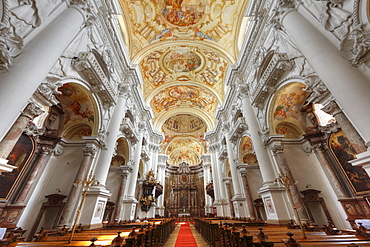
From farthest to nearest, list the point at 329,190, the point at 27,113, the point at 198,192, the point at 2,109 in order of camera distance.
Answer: the point at 198,192 < the point at 329,190 < the point at 27,113 < the point at 2,109

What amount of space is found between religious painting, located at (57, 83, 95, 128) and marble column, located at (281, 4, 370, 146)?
781 centimetres

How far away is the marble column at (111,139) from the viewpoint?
6.42 m

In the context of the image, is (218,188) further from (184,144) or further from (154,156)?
(184,144)

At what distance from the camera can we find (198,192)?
23391 millimetres

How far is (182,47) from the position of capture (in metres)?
12.1

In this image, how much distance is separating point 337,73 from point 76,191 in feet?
28.2

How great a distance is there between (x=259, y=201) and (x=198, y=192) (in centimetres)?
1531

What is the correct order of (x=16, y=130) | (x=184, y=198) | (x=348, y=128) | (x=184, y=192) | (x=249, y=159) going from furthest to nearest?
(x=184, y=192), (x=184, y=198), (x=249, y=159), (x=348, y=128), (x=16, y=130)

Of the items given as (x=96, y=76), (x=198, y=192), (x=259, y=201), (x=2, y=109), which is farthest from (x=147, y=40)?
(x=198, y=192)

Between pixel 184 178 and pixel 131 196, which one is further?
pixel 184 178

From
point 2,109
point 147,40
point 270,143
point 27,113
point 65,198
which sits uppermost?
point 147,40

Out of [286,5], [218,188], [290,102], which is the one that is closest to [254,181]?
[218,188]

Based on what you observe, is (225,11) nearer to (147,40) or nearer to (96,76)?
(147,40)

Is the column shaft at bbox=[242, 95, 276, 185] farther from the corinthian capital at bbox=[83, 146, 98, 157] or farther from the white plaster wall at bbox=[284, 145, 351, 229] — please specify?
the corinthian capital at bbox=[83, 146, 98, 157]
